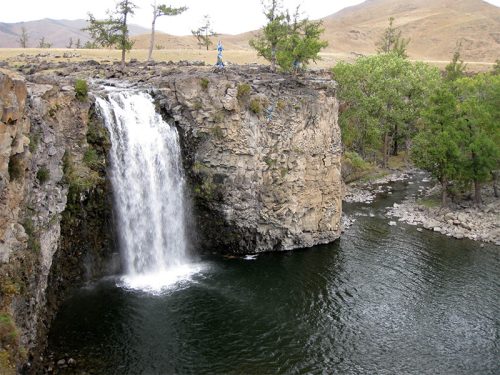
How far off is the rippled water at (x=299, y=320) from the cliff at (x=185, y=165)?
2.27 metres

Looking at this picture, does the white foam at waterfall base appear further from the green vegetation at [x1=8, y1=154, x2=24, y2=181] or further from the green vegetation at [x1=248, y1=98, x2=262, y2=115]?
the green vegetation at [x1=248, y1=98, x2=262, y2=115]

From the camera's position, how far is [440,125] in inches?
1720

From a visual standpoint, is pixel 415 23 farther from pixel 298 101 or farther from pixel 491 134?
pixel 298 101

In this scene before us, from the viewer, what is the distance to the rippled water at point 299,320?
817 inches

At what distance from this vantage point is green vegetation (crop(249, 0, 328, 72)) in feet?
132

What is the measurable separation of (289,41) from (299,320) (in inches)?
1045

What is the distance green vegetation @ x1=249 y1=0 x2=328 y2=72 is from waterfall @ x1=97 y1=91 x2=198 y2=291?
15.4 metres

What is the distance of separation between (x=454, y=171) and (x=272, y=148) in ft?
66.3

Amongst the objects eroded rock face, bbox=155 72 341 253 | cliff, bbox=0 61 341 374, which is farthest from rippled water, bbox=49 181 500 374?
eroded rock face, bbox=155 72 341 253

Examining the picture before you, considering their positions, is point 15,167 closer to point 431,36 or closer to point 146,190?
point 146,190

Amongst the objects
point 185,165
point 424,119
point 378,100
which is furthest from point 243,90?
point 378,100

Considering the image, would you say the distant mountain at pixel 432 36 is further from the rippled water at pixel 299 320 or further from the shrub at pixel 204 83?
the rippled water at pixel 299 320

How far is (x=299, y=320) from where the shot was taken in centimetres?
2434

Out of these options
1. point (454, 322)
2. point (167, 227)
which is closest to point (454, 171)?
point (454, 322)
